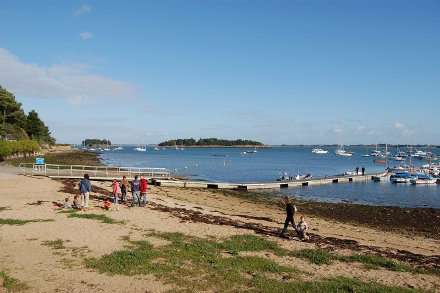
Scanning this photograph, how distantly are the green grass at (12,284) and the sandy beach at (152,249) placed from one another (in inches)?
1.0

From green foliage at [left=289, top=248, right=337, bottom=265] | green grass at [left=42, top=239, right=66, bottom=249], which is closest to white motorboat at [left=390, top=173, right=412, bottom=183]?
green foliage at [left=289, top=248, right=337, bottom=265]

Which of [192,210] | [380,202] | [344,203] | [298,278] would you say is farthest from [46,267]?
[380,202]

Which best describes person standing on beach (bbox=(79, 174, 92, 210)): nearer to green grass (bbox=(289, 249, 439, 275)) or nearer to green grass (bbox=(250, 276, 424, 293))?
green grass (bbox=(289, 249, 439, 275))

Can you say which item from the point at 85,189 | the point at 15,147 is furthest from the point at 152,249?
the point at 15,147

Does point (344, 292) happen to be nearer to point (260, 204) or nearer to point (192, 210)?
point (192, 210)

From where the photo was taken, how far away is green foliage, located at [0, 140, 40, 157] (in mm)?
58781

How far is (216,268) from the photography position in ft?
38.2

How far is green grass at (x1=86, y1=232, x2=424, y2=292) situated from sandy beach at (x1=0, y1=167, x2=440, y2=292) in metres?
0.06

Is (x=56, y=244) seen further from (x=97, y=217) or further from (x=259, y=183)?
(x=259, y=183)

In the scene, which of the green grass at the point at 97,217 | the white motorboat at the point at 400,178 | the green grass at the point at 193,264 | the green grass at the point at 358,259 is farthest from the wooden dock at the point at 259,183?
the green grass at the point at 358,259

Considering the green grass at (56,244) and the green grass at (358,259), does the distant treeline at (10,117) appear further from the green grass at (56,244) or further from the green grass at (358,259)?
the green grass at (358,259)

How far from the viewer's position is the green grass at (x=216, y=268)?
10227mm

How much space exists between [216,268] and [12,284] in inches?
224

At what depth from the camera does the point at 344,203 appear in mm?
38031
